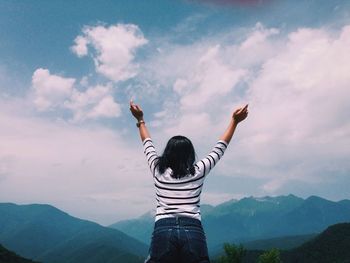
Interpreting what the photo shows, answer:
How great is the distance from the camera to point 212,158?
16.5ft

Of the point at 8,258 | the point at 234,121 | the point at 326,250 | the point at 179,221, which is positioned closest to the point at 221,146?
the point at 234,121

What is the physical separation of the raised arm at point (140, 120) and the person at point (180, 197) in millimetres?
268

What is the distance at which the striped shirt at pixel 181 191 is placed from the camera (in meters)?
4.72

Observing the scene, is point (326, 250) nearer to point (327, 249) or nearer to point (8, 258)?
point (327, 249)

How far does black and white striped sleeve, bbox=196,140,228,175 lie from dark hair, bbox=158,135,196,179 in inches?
4.8

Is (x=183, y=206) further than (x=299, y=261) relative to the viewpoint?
No

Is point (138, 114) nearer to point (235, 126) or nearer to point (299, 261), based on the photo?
point (235, 126)

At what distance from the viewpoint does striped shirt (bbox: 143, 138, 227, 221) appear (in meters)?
4.72

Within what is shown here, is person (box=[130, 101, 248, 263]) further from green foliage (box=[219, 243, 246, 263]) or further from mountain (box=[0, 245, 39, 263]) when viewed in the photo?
mountain (box=[0, 245, 39, 263])

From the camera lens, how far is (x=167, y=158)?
4938 millimetres

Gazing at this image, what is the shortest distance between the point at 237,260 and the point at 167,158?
81.1 m

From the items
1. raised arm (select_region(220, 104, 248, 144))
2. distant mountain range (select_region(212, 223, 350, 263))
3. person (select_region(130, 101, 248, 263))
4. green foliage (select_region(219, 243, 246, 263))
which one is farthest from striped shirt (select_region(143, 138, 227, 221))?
distant mountain range (select_region(212, 223, 350, 263))

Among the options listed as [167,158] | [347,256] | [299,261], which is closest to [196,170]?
[167,158]

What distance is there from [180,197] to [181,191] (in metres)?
0.07
